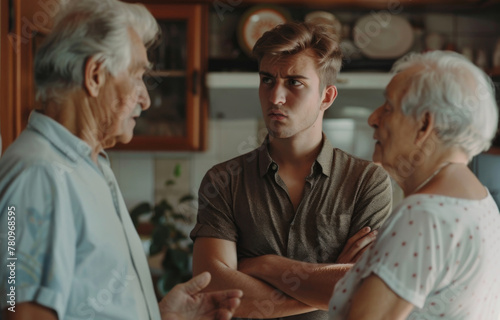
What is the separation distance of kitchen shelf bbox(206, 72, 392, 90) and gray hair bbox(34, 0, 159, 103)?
189cm

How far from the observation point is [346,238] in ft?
4.62

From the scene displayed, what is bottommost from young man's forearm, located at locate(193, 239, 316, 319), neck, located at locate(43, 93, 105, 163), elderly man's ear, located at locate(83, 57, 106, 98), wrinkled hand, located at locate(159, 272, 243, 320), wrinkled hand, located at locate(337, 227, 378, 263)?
young man's forearm, located at locate(193, 239, 316, 319)

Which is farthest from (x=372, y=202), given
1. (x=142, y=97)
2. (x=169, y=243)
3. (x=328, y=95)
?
(x=169, y=243)

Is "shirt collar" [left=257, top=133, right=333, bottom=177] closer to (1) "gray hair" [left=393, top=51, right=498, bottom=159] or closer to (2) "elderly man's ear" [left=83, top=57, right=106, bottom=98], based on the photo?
(1) "gray hair" [left=393, top=51, right=498, bottom=159]

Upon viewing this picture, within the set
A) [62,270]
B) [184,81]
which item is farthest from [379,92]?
[62,270]

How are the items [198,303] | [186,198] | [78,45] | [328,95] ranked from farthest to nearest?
[186,198] → [328,95] → [198,303] → [78,45]

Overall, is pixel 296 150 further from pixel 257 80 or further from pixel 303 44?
pixel 257 80

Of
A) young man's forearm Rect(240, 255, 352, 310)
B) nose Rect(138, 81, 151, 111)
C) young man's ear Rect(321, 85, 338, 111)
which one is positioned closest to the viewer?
nose Rect(138, 81, 151, 111)

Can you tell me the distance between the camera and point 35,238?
0.81 m

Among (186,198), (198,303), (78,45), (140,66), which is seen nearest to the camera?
(78,45)

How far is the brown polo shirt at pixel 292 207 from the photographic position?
1.40 m

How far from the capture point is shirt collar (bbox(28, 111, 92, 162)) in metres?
0.89

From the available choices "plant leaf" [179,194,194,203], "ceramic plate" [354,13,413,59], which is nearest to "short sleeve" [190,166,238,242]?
"plant leaf" [179,194,194,203]

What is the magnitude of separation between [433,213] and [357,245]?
47 centimetres
